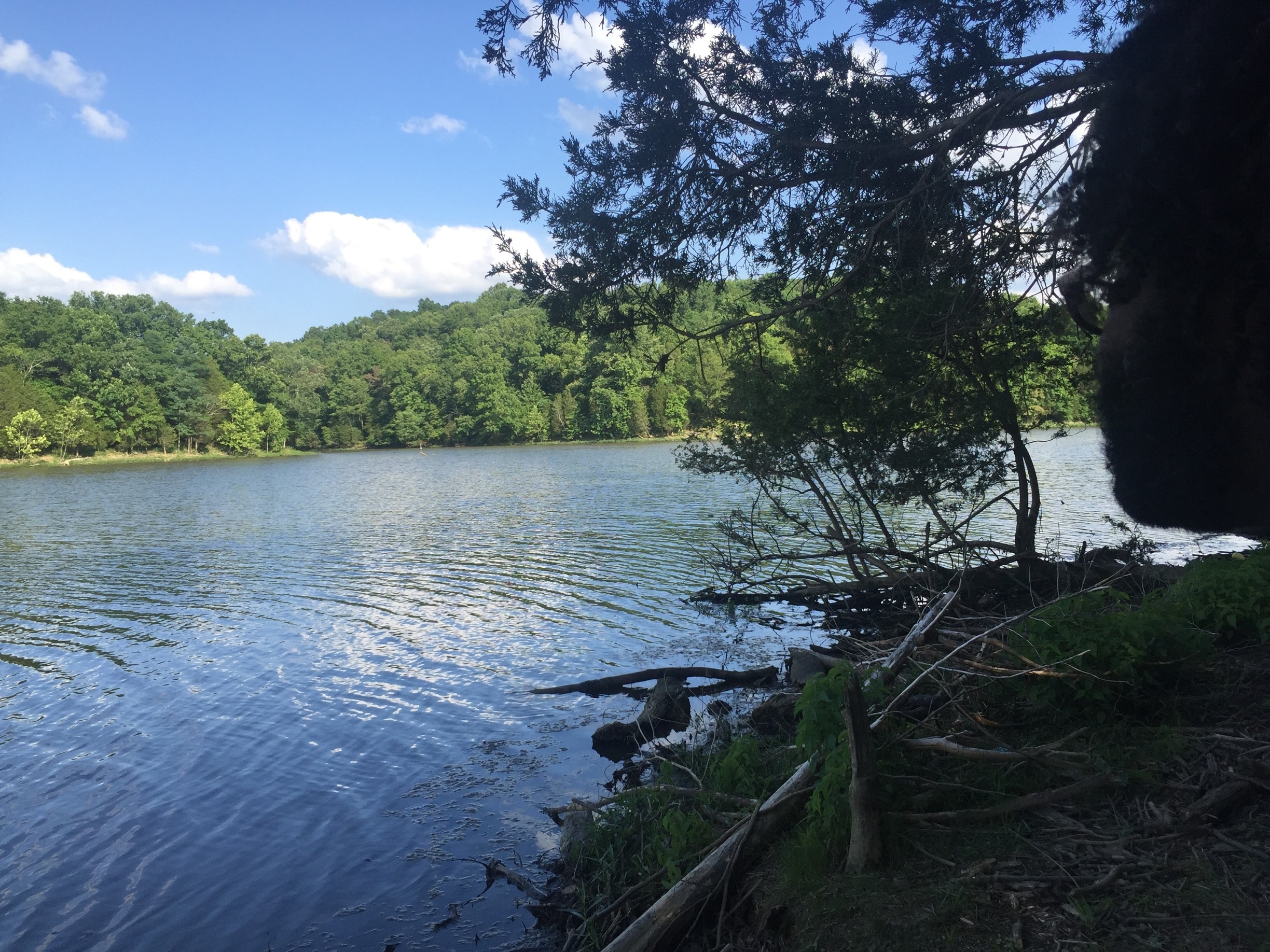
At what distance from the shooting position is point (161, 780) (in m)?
9.02

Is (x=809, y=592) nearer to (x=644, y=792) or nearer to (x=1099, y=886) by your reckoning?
(x=644, y=792)

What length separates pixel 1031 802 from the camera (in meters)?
4.37

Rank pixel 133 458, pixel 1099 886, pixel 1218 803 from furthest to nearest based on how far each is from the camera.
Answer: pixel 133 458
pixel 1218 803
pixel 1099 886

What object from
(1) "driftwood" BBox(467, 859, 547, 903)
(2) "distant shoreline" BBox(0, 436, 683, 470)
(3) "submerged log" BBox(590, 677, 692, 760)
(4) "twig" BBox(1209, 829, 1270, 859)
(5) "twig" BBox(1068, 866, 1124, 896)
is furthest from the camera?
(2) "distant shoreline" BBox(0, 436, 683, 470)

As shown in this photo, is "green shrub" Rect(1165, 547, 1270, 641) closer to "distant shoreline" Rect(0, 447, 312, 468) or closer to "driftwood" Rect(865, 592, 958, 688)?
"driftwood" Rect(865, 592, 958, 688)

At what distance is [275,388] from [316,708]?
97.2 m

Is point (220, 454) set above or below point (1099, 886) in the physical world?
below

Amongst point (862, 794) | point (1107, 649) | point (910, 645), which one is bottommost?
point (862, 794)

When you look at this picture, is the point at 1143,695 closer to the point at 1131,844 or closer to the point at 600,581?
the point at 1131,844

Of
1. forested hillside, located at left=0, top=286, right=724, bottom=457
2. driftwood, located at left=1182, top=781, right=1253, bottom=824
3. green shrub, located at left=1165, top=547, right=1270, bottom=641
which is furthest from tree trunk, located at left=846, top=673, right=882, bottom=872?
forested hillside, located at left=0, top=286, right=724, bottom=457

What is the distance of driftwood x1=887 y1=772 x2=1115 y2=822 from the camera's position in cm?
431

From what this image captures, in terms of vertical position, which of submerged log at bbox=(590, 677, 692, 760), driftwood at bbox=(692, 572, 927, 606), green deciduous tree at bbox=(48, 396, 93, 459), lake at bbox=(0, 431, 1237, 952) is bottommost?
lake at bbox=(0, 431, 1237, 952)

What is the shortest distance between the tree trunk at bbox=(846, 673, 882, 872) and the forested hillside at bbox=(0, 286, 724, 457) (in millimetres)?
56137

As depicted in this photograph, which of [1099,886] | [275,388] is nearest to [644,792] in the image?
[1099,886]
